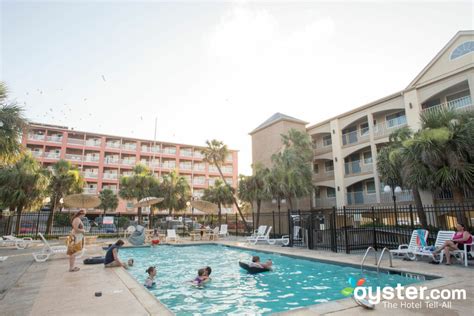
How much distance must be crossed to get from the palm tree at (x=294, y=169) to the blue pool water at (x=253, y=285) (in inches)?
438

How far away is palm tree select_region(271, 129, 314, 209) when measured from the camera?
22.4m

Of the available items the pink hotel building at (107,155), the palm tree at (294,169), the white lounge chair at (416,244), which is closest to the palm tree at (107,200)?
the pink hotel building at (107,155)

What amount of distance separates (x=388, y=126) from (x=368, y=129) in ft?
6.24

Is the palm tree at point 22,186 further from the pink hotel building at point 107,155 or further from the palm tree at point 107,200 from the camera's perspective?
the pink hotel building at point 107,155

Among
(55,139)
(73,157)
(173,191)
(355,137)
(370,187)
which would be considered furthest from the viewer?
(73,157)

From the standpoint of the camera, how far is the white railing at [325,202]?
26922 millimetres

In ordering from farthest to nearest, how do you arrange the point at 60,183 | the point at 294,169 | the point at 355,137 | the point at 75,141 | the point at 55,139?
the point at 75,141 < the point at 55,139 < the point at 355,137 < the point at 294,169 < the point at 60,183

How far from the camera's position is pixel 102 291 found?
215 inches

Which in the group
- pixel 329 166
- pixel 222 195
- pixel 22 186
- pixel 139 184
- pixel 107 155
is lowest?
pixel 22 186

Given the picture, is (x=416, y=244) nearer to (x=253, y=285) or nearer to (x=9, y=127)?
(x=253, y=285)

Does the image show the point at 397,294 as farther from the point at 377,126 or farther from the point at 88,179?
the point at 88,179

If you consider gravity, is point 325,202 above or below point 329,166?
below

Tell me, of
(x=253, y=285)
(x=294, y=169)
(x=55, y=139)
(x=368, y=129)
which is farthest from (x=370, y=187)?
(x=55, y=139)

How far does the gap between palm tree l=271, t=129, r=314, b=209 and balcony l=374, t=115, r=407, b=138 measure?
19.2 ft
